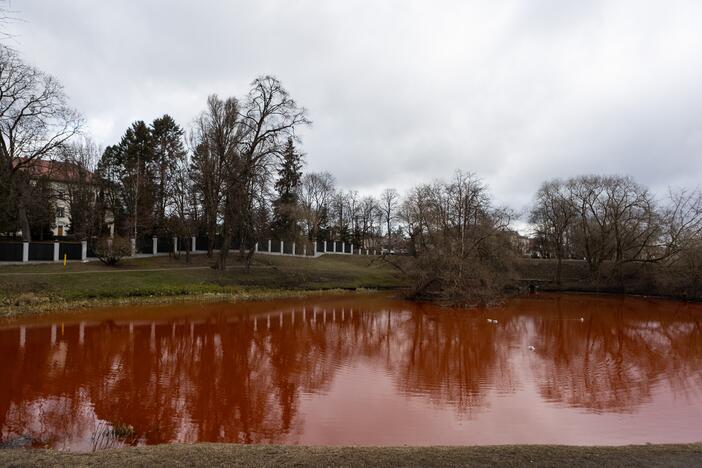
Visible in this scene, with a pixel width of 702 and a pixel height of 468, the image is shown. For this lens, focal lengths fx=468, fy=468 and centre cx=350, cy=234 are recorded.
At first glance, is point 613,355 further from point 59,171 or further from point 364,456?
point 59,171

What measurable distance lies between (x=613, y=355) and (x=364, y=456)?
13.7m

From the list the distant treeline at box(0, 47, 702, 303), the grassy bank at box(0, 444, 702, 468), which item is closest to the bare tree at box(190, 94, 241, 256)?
the distant treeline at box(0, 47, 702, 303)

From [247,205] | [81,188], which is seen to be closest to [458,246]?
[247,205]

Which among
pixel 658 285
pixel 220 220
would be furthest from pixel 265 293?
pixel 658 285

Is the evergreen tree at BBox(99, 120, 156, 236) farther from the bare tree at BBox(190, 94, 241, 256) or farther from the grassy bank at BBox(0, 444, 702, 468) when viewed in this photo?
the grassy bank at BBox(0, 444, 702, 468)

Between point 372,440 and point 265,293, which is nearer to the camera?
point 372,440

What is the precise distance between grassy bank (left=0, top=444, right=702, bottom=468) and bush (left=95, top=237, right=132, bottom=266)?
1099 inches

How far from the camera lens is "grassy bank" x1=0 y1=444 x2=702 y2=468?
5527 mm

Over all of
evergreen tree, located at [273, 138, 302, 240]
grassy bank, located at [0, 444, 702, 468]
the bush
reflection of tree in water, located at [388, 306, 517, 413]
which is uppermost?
evergreen tree, located at [273, 138, 302, 240]

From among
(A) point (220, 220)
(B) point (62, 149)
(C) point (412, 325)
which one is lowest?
(C) point (412, 325)

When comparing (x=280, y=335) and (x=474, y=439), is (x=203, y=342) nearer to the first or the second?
(x=280, y=335)

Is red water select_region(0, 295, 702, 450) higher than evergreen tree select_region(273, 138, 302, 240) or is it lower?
lower

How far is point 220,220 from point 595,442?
119 ft

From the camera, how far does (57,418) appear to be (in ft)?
27.4
